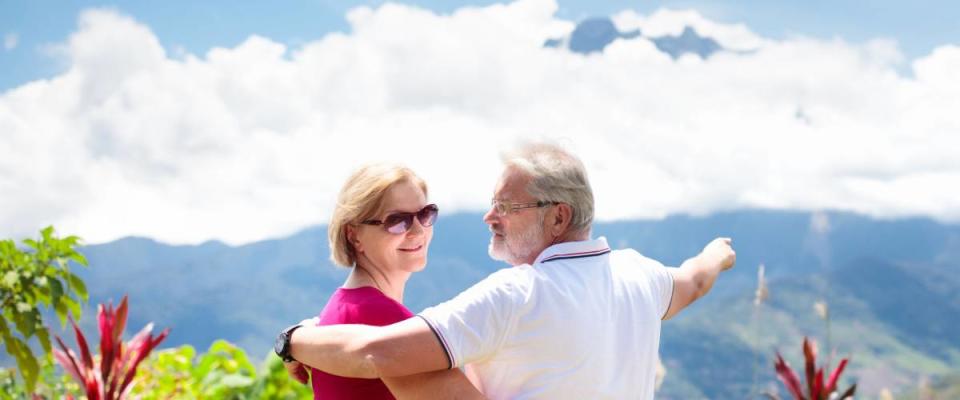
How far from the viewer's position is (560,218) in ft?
6.79

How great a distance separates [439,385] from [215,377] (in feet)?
12.1

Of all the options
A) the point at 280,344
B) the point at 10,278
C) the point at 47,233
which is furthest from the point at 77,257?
the point at 280,344

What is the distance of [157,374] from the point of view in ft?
18.2

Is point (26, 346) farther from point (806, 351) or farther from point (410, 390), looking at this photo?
point (806, 351)

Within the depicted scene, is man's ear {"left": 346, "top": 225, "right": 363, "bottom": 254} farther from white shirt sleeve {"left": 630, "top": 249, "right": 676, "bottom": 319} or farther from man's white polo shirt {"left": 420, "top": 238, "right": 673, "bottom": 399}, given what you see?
white shirt sleeve {"left": 630, "top": 249, "right": 676, "bottom": 319}

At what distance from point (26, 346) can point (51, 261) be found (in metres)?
0.43

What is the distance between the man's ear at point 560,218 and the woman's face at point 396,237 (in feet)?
1.15

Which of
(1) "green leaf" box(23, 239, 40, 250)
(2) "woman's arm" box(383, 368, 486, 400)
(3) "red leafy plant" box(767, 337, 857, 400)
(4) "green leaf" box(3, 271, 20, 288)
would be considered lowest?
(2) "woman's arm" box(383, 368, 486, 400)

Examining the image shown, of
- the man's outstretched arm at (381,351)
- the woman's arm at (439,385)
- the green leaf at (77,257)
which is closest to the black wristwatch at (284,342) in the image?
the man's outstretched arm at (381,351)

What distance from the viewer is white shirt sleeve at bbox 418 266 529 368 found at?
1766 mm

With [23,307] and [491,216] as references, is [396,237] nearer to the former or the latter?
[491,216]

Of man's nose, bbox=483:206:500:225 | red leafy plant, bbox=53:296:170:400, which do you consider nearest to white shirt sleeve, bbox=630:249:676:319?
man's nose, bbox=483:206:500:225

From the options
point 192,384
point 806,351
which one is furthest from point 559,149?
point 192,384

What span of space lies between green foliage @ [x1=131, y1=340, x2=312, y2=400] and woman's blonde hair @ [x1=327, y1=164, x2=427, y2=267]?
2759mm
